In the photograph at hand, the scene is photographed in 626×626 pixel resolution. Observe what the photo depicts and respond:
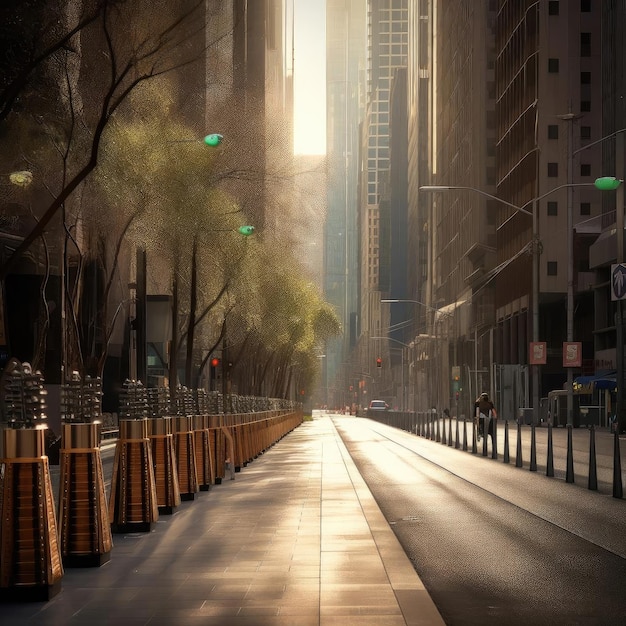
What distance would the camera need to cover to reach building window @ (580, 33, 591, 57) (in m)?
102

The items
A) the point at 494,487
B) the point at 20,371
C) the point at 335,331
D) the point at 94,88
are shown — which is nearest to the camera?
the point at 20,371

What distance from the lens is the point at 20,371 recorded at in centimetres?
915

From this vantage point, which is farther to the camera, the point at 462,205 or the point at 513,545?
the point at 462,205

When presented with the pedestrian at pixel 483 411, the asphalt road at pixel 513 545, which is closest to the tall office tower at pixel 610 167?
the pedestrian at pixel 483 411

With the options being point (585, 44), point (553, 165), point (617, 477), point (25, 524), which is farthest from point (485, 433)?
point (585, 44)

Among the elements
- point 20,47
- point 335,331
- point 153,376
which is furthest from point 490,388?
point 20,47

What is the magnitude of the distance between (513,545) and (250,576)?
4242 millimetres

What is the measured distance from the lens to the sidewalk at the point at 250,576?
26.1 ft

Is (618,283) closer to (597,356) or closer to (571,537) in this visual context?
(571,537)

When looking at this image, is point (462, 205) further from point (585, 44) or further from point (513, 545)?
point (513, 545)

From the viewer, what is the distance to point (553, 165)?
3969 inches

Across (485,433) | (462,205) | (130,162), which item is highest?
(462,205)

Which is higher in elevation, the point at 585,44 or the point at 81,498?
the point at 585,44

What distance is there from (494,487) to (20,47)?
11399 mm
